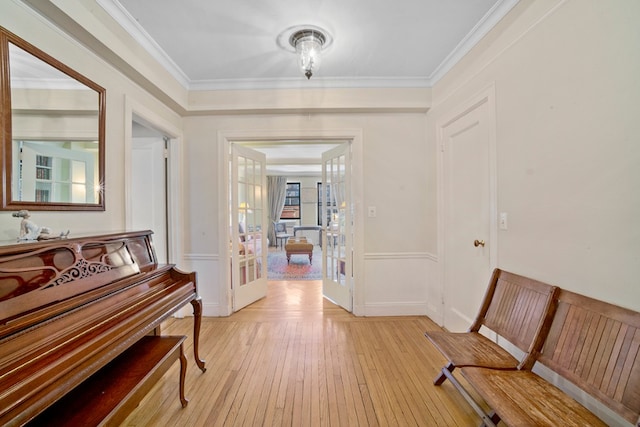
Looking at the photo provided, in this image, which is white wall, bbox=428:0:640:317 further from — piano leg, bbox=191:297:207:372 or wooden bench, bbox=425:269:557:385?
piano leg, bbox=191:297:207:372

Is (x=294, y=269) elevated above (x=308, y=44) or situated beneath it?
situated beneath

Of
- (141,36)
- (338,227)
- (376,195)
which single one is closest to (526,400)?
(376,195)

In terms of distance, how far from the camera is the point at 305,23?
195 centimetres

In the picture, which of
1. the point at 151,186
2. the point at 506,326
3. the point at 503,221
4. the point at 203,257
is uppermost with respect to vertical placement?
the point at 151,186

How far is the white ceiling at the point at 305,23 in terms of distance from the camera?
1.79 m

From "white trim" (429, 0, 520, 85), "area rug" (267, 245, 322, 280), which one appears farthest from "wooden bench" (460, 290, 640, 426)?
"area rug" (267, 245, 322, 280)

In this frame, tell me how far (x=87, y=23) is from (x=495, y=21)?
2.72 metres

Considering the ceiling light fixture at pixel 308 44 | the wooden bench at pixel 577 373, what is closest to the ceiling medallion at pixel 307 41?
the ceiling light fixture at pixel 308 44

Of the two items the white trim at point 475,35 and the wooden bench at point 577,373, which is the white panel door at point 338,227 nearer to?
the white trim at point 475,35

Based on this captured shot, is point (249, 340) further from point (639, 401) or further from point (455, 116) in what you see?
point (455, 116)

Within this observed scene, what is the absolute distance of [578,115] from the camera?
4.36 ft

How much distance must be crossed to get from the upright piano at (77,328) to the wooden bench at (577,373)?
5.33 feet

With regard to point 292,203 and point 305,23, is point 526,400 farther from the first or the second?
point 292,203

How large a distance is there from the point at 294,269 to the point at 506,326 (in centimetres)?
403
